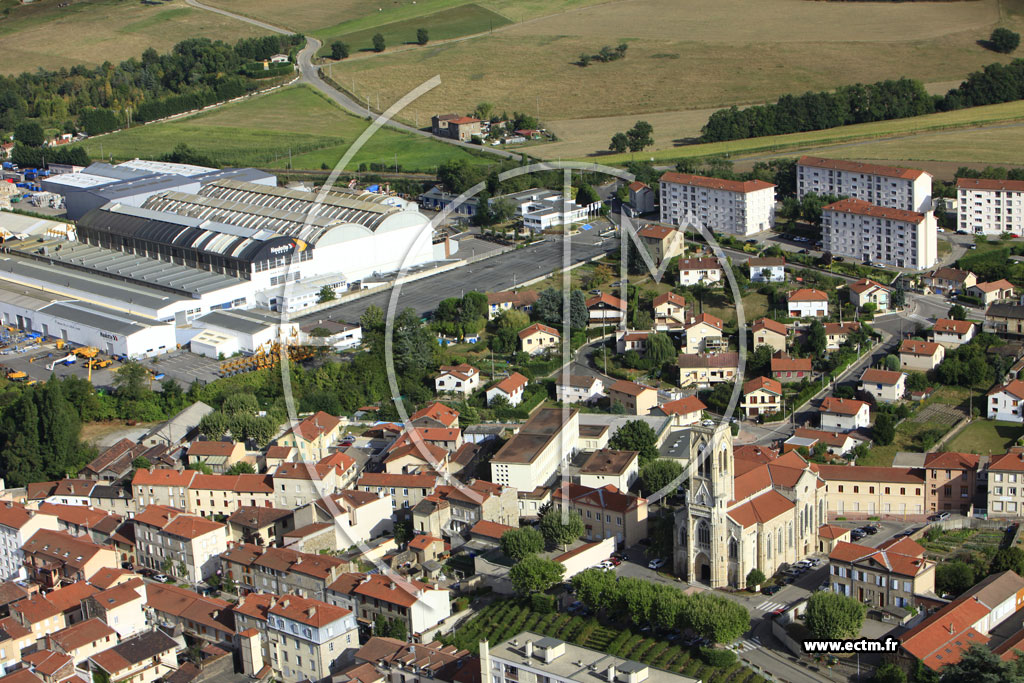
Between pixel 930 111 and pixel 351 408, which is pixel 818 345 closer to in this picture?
pixel 351 408

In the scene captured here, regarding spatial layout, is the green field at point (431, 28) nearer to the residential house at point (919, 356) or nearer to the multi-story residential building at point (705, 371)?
the multi-story residential building at point (705, 371)

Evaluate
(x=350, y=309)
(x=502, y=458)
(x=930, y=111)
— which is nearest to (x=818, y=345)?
(x=502, y=458)

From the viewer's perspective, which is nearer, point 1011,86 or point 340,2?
point 1011,86

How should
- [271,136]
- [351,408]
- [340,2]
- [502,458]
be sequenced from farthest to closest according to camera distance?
[340,2] < [271,136] < [351,408] < [502,458]

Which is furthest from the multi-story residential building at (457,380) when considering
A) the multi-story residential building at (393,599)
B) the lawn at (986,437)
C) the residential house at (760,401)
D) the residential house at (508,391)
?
the lawn at (986,437)

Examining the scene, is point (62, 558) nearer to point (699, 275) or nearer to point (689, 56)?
point (699, 275)

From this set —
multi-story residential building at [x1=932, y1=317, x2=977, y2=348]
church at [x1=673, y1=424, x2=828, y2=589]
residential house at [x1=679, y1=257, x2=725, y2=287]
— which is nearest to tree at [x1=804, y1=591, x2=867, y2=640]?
church at [x1=673, y1=424, x2=828, y2=589]

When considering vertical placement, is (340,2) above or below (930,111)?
above

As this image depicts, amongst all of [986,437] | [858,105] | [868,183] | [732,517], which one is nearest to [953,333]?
[986,437]
